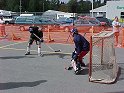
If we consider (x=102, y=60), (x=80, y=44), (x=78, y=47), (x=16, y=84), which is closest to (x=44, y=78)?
(x=16, y=84)

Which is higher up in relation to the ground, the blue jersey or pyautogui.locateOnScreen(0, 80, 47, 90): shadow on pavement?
the blue jersey

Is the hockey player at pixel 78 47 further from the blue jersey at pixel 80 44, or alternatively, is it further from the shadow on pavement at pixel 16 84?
the shadow on pavement at pixel 16 84

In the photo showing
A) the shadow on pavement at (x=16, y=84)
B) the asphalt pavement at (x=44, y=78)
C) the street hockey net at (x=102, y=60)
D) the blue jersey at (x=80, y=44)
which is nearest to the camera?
the asphalt pavement at (x=44, y=78)

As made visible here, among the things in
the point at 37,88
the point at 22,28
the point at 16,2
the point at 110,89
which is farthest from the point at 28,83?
the point at 16,2

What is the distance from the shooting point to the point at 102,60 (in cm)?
1132

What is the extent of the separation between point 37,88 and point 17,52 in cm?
757

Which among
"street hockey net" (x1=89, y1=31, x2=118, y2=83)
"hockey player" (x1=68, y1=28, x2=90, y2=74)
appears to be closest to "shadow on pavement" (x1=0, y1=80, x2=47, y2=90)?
"street hockey net" (x1=89, y1=31, x2=118, y2=83)

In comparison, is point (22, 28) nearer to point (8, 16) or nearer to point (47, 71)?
point (47, 71)

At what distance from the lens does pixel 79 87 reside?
29.7 ft

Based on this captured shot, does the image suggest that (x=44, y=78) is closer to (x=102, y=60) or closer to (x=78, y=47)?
(x=78, y=47)

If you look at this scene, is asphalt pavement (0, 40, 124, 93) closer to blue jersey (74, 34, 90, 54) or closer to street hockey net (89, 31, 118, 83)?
street hockey net (89, 31, 118, 83)

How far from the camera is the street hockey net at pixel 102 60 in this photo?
9.92 meters

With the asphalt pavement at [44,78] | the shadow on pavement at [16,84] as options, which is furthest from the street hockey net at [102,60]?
the shadow on pavement at [16,84]

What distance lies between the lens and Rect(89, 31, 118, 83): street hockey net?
992 centimetres
